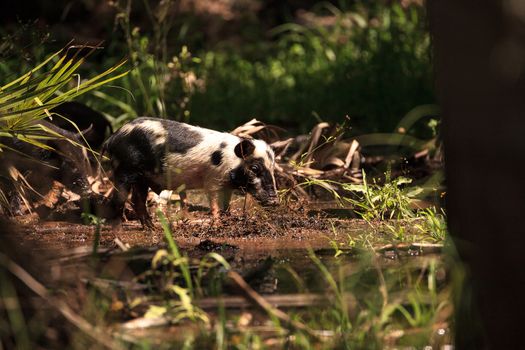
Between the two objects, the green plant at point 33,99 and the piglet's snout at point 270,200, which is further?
the piglet's snout at point 270,200

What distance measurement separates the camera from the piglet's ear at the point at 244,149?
6.65m

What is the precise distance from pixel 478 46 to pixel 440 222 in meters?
2.41

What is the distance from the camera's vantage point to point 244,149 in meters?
6.70

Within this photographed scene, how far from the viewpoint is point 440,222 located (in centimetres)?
534

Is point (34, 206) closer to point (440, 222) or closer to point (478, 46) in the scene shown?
point (440, 222)

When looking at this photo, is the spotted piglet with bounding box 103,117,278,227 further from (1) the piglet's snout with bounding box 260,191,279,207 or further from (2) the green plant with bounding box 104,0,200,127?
(2) the green plant with bounding box 104,0,200,127

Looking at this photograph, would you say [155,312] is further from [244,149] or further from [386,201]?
[244,149]

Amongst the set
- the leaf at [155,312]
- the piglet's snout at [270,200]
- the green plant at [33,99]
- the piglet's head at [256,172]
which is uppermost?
the green plant at [33,99]

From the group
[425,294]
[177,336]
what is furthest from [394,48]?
[177,336]

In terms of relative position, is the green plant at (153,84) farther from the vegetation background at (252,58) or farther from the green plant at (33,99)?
the green plant at (33,99)

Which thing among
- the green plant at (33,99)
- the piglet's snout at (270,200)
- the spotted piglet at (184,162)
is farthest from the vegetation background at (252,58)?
the piglet's snout at (270,200)

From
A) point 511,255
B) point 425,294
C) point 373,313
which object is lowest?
point 425,294

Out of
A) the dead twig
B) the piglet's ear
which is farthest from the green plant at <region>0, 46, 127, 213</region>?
the dead twig

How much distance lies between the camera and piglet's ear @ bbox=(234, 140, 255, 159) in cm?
665
